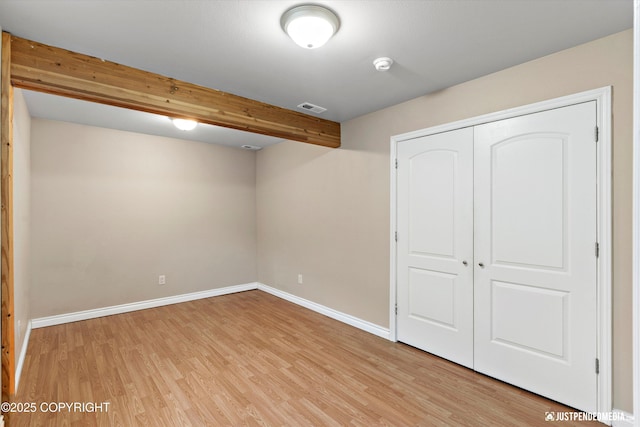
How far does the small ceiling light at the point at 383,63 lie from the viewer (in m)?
2.20

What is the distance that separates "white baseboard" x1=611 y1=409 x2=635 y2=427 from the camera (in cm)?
186

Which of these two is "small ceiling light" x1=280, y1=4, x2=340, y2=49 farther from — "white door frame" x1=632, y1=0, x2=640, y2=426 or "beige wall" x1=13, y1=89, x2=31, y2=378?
"beige wall" x1=13, y1=89, x2=31, y2=378

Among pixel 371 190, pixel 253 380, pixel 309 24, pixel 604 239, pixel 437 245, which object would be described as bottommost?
pixel 253 380

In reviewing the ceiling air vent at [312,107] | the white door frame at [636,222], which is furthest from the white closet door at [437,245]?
the white door frame at [636,222]

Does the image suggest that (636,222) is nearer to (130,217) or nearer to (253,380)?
(253,380)

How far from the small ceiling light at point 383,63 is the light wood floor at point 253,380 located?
2.46 metres

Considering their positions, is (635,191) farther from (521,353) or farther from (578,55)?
(521,353)

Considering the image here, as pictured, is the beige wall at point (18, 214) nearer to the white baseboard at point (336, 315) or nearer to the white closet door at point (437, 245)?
the white baseboard at point (336, 315)

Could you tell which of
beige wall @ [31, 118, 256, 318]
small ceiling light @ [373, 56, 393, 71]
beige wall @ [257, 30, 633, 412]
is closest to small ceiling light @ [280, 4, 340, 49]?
small ceiling light @ [373, 56, 393, 71]

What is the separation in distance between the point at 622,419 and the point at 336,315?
2586mm

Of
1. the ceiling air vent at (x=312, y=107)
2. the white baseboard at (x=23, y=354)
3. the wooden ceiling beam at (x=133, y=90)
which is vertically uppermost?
the ceiling air vent at (x=312, y=107)

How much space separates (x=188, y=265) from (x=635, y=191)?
16.2ft

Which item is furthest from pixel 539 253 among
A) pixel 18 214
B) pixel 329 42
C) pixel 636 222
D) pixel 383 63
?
pixel 18 214

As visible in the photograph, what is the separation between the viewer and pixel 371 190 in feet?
11.3
